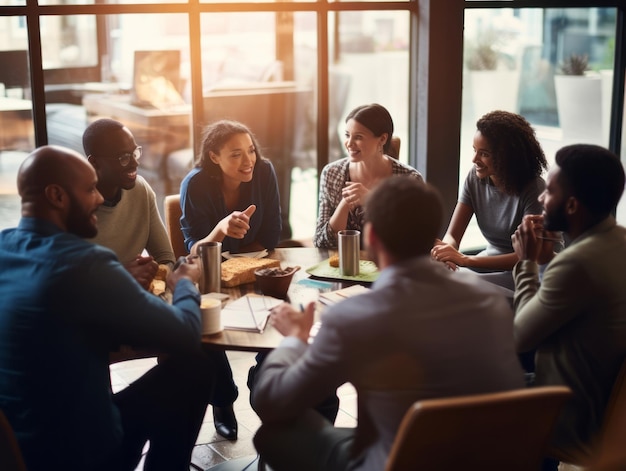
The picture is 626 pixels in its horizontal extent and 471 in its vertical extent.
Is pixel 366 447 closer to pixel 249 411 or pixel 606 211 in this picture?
pixel 606 211

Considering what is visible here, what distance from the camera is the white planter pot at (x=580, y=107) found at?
489cm

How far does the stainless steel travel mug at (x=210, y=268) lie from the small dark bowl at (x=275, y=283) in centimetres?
12

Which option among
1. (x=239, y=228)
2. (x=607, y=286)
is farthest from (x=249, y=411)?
(x=607, y=286)

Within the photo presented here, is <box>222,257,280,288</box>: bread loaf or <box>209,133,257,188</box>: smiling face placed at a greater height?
<box>209,133,257,188</box>: smiling face

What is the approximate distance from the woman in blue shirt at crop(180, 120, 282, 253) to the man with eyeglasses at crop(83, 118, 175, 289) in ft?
0.74

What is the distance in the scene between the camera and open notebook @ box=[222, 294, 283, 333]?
7.63 feet

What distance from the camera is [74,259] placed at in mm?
2008

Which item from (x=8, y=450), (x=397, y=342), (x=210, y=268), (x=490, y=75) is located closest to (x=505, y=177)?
(x=210, y=268)

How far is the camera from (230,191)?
3.44 m

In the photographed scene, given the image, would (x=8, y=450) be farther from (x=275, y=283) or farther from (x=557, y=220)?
(x=557, y=220)

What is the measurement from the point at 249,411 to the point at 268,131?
4.90ft

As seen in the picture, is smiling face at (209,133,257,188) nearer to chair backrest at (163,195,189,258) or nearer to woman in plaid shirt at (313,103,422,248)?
chair backrest at (163,195,189,258)

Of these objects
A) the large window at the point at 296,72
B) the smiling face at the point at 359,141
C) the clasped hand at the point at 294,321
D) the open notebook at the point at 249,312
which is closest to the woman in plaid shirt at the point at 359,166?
the smiling face at the point at 359,141

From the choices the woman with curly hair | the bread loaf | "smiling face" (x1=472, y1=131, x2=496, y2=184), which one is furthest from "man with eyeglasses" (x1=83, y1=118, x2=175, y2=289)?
"smiling face" (x1=472, y1=131, x2=496, y2=184)
